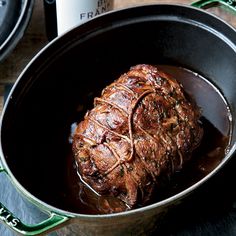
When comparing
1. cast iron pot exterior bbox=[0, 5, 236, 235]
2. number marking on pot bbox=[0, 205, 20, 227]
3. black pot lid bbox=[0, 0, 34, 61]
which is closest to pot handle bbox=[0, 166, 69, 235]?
number marking on pot bbox=[0, 205, 20, 227]

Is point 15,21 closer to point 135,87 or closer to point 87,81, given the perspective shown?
point 87,81

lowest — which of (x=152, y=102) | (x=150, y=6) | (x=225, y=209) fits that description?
(x=225, y=209)

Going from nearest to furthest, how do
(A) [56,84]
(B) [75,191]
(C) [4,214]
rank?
1. (C) [4,214]
2. (B) [75,191]
3. (A) [56,84]

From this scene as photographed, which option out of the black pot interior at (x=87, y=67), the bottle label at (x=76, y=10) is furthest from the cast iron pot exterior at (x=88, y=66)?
the bottle label at (x=76, y=10)

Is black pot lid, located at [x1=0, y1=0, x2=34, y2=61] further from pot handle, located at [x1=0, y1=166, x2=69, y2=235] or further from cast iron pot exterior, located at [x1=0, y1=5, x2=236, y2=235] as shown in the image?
pot handle, located at [x1=0, y1=166, x2=69, y2=235]

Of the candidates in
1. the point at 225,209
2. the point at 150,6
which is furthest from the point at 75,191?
the point at 150,6

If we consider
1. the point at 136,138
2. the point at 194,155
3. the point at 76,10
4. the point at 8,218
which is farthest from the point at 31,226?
the point at 76,10

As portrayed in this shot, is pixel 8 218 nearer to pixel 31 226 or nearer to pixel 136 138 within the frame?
pixel 31 226
